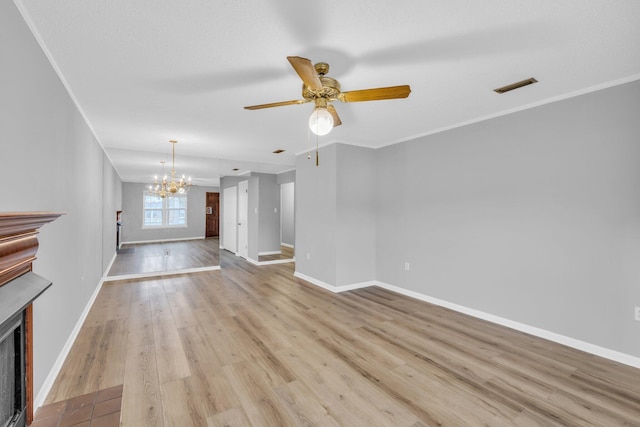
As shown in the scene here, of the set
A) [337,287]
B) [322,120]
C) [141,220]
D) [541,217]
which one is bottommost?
[337,287]

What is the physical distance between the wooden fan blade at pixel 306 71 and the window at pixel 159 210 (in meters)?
8.50

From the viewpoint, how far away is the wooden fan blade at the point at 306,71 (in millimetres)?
1623

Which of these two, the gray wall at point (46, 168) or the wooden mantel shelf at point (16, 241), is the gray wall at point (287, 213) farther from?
the wooden mantel shelf at point (16, 241)

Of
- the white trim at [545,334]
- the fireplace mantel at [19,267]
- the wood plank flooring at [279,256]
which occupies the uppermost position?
the fireplace mantel at [19,267]

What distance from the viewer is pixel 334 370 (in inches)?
92.7

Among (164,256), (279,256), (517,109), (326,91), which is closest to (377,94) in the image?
(326,91)

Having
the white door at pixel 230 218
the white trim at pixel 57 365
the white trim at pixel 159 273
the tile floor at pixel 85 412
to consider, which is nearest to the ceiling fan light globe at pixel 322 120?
the tile floor at pixel 85 412

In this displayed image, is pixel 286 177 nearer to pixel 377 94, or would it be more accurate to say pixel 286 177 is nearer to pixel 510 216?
pixel 510 216

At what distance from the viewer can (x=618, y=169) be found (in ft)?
8.30

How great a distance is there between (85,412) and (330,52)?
2.93 metres

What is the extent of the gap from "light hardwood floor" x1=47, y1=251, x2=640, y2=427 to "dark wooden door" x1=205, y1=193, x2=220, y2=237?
4.48m

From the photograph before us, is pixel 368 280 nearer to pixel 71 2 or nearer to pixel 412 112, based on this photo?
pixel 412 112

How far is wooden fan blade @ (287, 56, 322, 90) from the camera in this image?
1623 mm

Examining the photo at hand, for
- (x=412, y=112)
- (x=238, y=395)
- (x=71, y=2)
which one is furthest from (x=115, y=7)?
(x=412, y=112)
